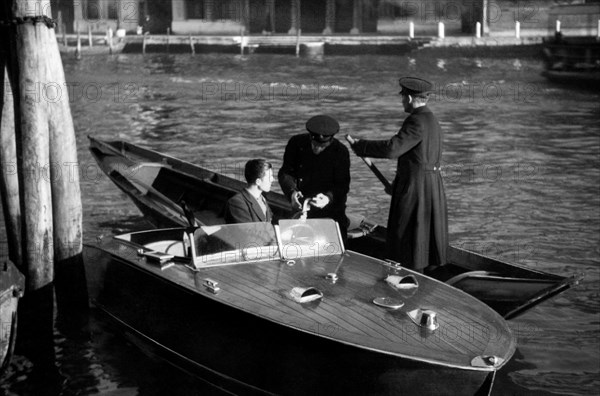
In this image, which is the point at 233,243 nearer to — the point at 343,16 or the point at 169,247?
the point at 169,247

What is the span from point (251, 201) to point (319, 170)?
87 centimetres

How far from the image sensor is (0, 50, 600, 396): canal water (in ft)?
26.9

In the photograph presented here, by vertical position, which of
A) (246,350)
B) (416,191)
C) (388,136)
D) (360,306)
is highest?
(416,191)

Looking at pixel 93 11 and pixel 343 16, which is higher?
pixel 93 11

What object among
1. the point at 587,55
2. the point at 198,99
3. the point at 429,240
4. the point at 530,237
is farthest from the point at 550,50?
the point at 429,240

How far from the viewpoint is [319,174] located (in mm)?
8250

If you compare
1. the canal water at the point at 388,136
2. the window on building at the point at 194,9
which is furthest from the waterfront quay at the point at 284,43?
the window on building at the point at 194,9

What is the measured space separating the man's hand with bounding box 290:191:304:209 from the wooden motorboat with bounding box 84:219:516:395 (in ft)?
1.51

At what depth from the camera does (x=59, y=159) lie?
8.36 metres

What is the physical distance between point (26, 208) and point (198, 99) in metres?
20.7

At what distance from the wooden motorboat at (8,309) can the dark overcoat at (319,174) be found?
2.45 metres

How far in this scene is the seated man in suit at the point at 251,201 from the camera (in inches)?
297

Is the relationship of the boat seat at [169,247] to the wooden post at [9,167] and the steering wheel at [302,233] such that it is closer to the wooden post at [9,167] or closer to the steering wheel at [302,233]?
the steering wheel at [302,233]

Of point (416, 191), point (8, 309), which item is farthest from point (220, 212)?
point (8, 309)
